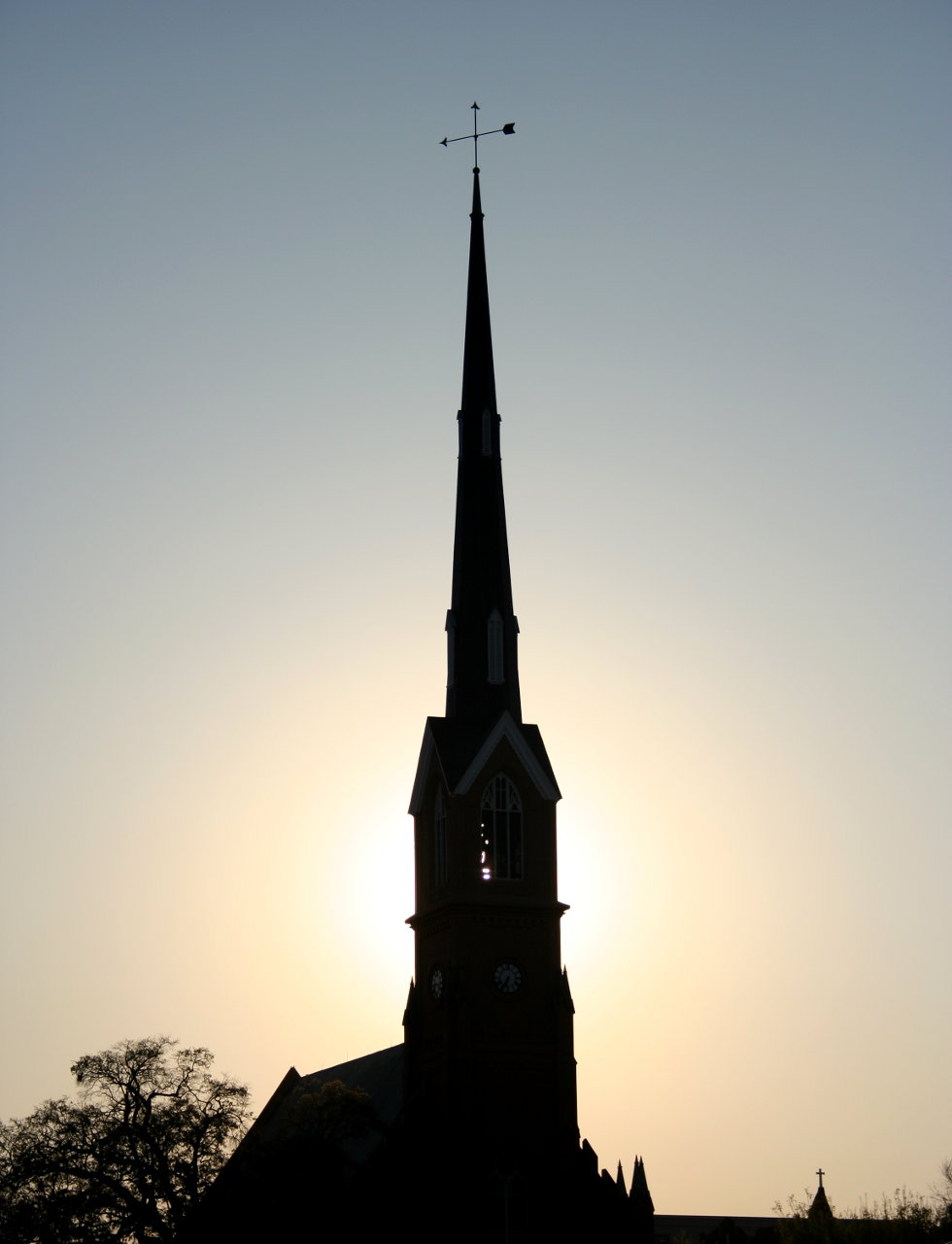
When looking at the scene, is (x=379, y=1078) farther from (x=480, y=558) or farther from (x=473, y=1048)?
(x=480, y=558)

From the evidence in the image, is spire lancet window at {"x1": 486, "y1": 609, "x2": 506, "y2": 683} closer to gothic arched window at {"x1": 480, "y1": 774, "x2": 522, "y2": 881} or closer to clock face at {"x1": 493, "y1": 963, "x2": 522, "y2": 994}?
gothic arched window at {"x1": 480, "y1": 774, "x2": 522, "y2": 881}

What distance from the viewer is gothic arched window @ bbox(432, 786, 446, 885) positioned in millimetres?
65250

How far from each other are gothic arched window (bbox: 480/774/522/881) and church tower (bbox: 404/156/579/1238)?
42 mm

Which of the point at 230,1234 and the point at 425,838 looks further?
the point at 425,838

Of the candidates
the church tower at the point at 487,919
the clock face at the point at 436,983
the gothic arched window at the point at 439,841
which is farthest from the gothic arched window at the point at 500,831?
the clock face at the point at 436,983

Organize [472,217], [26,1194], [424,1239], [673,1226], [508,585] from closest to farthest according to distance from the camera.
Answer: [26,1194]
[424,1239]
[508,585]
[472,217]
[673,1226]

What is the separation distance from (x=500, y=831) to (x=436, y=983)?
18.2 feet

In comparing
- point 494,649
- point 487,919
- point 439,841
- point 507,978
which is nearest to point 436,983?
point 507,978

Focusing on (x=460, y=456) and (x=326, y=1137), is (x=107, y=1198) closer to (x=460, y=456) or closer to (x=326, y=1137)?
(x=326, y=1137)

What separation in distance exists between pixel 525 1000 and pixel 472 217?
30484 millimetres

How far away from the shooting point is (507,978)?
62594mm

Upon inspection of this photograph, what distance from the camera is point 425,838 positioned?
66688 mm

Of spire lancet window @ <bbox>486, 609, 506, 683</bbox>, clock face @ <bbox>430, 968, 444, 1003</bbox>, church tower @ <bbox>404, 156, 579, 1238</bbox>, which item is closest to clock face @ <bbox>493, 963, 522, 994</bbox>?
church tower @ <bbox>404, 156, 579, 1238</bbox>

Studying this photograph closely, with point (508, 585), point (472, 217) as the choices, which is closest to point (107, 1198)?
point (508, 585)
